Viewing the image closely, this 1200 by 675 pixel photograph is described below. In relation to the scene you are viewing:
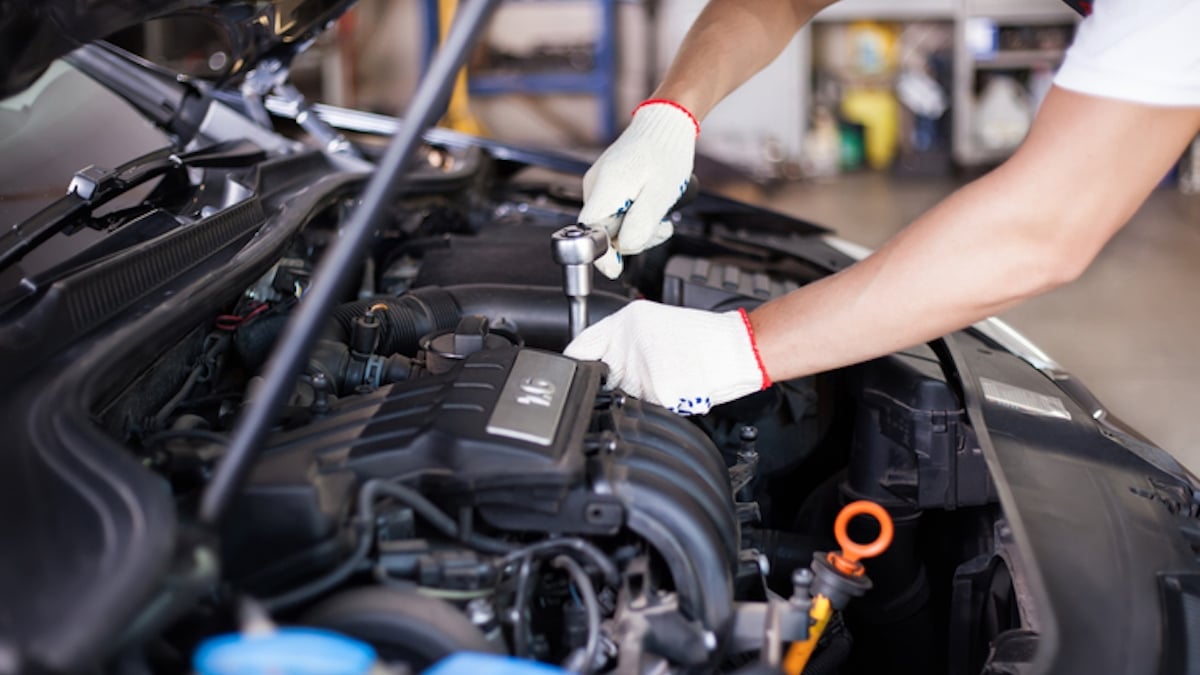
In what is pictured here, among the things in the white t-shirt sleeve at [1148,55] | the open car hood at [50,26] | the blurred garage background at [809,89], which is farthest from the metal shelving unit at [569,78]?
the white t-shirt sleeve at [1148,55]

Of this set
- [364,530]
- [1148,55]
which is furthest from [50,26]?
[1148,55]

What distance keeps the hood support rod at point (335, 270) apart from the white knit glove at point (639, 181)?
1.97 ft

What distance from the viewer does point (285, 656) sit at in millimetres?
695

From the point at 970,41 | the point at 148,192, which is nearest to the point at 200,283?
the point at 148,192

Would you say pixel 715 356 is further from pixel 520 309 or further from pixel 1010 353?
pixel 1010 353

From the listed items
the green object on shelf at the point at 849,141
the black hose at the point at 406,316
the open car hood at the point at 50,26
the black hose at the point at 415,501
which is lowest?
the black hose at the point at 415,501

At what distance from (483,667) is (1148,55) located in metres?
0.84

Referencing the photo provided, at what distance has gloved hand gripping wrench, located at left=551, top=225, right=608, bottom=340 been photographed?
1.20 meters

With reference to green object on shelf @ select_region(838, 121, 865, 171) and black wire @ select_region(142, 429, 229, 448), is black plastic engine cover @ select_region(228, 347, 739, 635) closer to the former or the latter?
black wire @ select_region(142, 429, 229, 448)

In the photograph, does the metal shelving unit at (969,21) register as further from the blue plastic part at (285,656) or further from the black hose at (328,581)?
the blue plastic part at (285,656)

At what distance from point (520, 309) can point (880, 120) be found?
5.26 metres

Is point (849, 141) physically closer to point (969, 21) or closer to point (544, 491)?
point (969, 21)

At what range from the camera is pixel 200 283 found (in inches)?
44.6

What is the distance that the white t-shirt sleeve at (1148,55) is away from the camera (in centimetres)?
107
